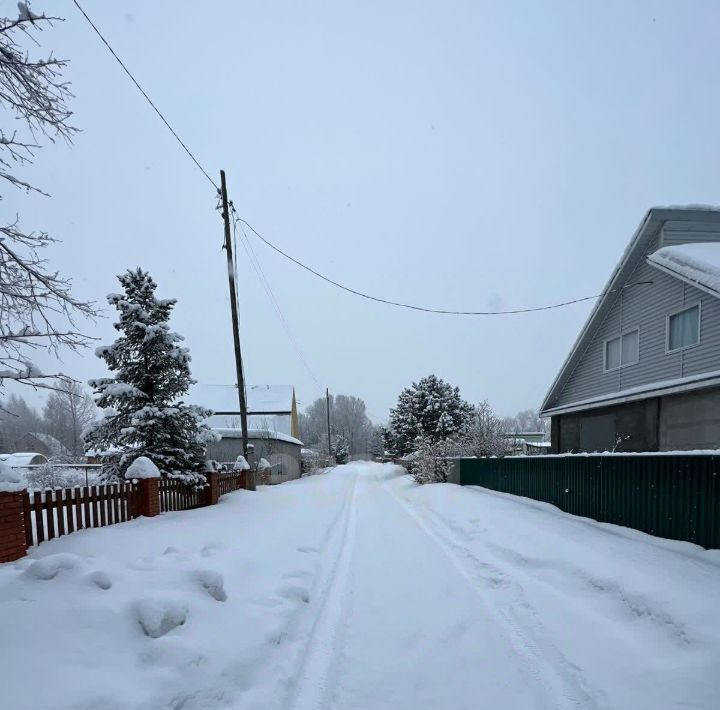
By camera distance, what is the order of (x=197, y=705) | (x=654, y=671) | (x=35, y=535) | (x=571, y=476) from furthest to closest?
(x=571, y=476), (x=35, y=535), (x=654, y=671), (x=197, y=705)

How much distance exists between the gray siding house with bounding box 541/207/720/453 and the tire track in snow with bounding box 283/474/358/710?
33.0 ft

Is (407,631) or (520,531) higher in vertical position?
(407,631)

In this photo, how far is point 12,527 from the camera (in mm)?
5770

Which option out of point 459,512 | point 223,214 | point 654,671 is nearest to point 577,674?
point 654,671

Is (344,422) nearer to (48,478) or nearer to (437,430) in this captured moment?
(437,430)

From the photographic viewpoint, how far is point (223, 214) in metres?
16.2

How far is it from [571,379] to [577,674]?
1678cm

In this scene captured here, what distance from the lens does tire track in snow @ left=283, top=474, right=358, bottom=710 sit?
10.7ft

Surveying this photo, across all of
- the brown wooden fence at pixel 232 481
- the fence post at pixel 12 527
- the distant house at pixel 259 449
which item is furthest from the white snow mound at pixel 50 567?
the distant house at pixel 259 449

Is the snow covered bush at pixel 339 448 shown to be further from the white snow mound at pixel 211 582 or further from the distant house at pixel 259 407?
the white snow mound at pixel 211 582

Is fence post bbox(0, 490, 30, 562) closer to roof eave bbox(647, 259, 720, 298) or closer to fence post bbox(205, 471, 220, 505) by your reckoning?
fence post bbox(205, 471, 220, 505)

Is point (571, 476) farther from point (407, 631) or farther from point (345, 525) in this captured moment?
point (407, 631)

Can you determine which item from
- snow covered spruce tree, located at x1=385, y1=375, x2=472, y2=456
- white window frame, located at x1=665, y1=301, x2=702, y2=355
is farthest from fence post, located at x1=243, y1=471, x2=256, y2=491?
snow covered spruce tree, located at x1=385, y1=375, x2=472, y2=456

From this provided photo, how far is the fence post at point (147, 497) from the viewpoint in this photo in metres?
9.59
